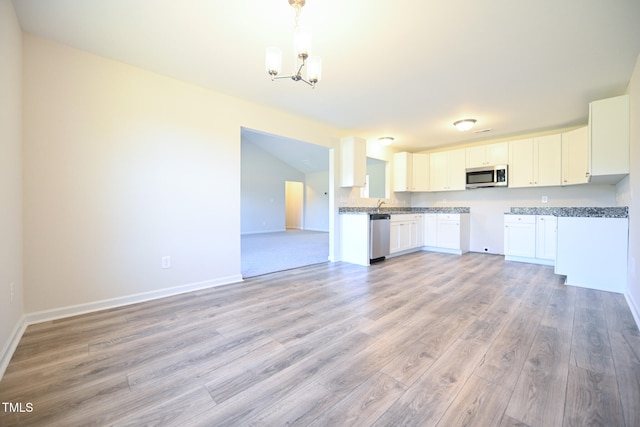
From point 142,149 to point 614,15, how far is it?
4105 millimetres

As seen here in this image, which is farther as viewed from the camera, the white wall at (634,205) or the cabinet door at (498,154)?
the cabinet door at (498,154)

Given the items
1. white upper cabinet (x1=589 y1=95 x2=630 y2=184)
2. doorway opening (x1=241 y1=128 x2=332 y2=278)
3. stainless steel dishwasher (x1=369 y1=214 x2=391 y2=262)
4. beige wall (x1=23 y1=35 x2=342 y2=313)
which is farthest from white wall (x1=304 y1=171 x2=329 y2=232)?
white upper cabinet (x1=589 y1=95 x2=630 y2=184)

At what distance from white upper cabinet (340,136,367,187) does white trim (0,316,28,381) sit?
4185 mm

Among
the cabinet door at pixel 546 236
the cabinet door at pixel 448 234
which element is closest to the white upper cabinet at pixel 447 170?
the cabinet door at pixel 448 234

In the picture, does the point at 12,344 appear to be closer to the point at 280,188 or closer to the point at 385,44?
the point at 385,44

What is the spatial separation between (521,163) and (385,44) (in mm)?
4094

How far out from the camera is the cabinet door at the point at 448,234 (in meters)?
5.43

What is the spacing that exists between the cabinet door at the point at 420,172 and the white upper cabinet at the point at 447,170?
10 centimetres

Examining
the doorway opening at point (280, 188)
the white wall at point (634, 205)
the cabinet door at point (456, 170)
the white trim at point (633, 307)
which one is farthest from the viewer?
the doorway opening at point (280, 188)

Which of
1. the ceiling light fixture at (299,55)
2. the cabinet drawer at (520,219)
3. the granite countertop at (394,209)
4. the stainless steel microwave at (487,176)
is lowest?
the cabinet drawer at (520,219)

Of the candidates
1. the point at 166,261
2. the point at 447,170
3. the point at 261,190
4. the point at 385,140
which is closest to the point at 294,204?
the point at 261,190

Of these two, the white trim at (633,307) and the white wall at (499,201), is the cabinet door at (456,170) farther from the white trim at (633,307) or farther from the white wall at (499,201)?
the white trim at (633,307)

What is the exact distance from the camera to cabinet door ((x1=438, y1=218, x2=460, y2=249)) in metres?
5.43

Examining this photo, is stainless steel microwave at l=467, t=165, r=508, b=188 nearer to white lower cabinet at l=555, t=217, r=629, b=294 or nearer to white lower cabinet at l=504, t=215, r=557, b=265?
white lower cabinet at l=504, t=215, r=557, b=265
